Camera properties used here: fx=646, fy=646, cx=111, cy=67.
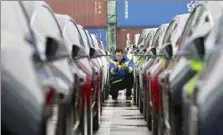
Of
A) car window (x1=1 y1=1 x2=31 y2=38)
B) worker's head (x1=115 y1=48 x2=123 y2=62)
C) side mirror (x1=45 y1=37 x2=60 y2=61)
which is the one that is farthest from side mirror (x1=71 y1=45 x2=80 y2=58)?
worker's head (x1=115 y1=48 x2=123 y2=62)

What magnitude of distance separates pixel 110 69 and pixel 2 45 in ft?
46.0

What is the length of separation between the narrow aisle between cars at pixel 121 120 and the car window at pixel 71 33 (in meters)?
2.31

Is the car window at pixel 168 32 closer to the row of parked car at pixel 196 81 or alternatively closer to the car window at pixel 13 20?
the row of parked car at pixel 196 81

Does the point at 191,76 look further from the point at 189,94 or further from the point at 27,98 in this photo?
the point at 27,98

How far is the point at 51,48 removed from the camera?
17.4 feet

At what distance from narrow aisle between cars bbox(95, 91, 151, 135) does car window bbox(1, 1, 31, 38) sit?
20.3 feet

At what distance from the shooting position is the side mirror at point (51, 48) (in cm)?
521

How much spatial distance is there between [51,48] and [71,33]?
3.47 metres

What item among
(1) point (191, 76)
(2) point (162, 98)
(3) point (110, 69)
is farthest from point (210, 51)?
(3) point (110, 69)

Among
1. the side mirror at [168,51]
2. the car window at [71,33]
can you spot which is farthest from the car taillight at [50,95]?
the car window at [71,33]

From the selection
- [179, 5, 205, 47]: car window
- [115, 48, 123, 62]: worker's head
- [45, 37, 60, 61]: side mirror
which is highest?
[115, 48, 123, 62]: worker's head

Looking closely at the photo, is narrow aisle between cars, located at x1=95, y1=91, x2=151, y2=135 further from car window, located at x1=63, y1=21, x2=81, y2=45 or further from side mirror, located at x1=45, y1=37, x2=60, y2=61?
side mirror, located at x1=45, y1=37, x2=60, y2=61

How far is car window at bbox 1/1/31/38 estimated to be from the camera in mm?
4613

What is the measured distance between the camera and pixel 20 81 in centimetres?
417
